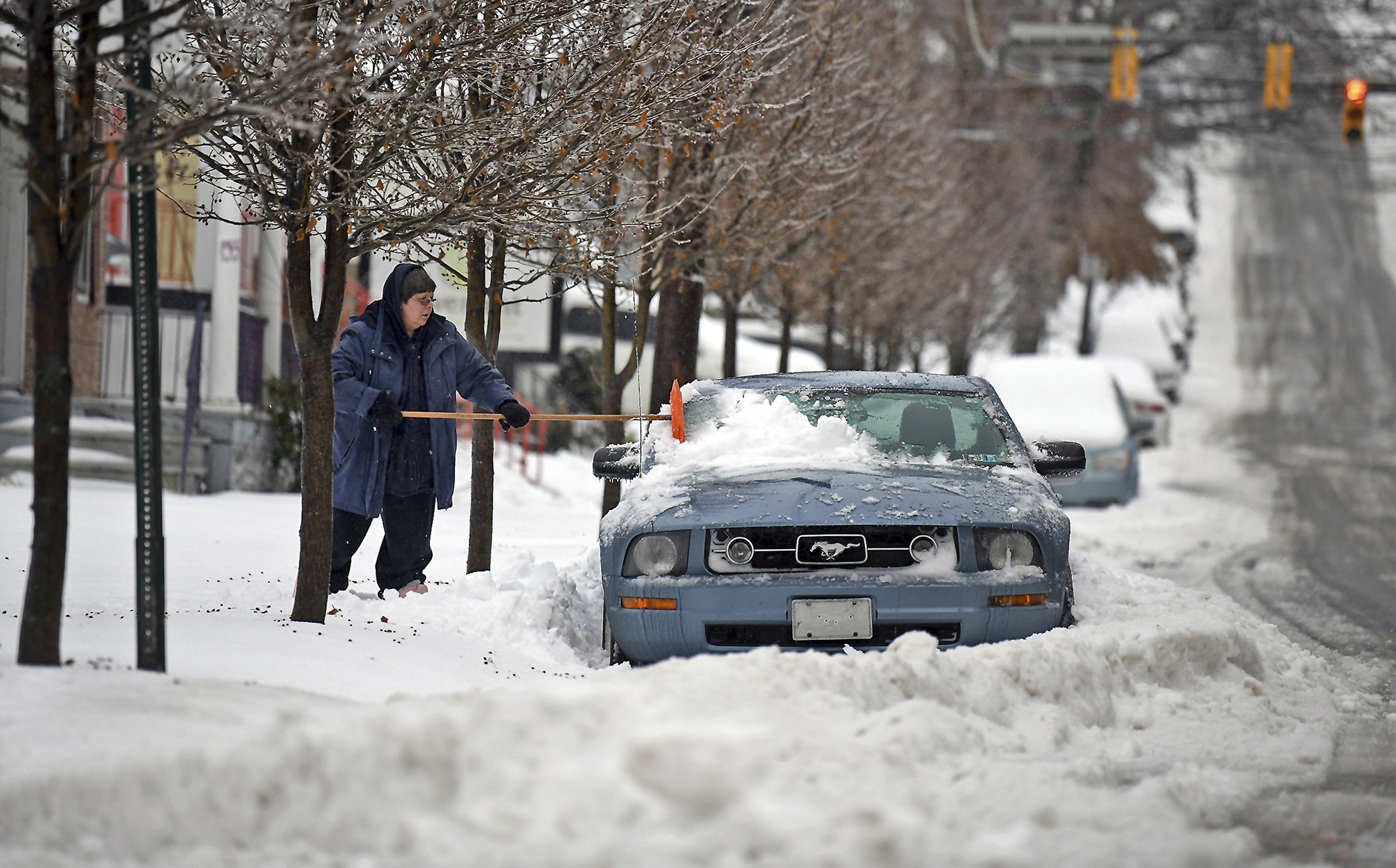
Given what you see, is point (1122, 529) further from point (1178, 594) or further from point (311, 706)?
point (311, 706)

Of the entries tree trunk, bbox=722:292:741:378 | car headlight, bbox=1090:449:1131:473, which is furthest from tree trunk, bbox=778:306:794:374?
car headlight, bbox=1090:449:1131:473

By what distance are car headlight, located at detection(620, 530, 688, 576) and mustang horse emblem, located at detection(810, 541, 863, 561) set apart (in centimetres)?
50

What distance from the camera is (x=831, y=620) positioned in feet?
18.6

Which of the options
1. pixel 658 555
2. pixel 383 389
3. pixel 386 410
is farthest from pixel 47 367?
pixel 383 389

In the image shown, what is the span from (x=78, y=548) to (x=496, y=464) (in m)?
8.63

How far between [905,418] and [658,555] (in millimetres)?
1736

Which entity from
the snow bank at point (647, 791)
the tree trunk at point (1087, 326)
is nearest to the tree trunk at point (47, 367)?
the snow bank at point (647, 791)

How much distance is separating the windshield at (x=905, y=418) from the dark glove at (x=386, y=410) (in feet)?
4.51

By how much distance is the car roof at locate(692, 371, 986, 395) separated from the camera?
7.40 meters

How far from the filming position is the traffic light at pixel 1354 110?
64.5 feet

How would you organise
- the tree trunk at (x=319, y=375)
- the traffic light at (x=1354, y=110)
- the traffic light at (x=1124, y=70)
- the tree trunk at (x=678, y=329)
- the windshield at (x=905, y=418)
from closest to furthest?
the tree trunk at (x=319, y=375)
the windshield at (x=905, y=418)
the tree trunk at (x=678, y=329)
the traffic light at (x=1354, y=110)
the traffic light at (x=1124, y=70)

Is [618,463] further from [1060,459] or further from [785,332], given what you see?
[785,332]

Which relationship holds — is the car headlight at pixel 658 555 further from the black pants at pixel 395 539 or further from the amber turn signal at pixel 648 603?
the black pants at pixel 395 539

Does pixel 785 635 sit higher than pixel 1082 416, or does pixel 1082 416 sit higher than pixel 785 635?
pixel 1082 416
